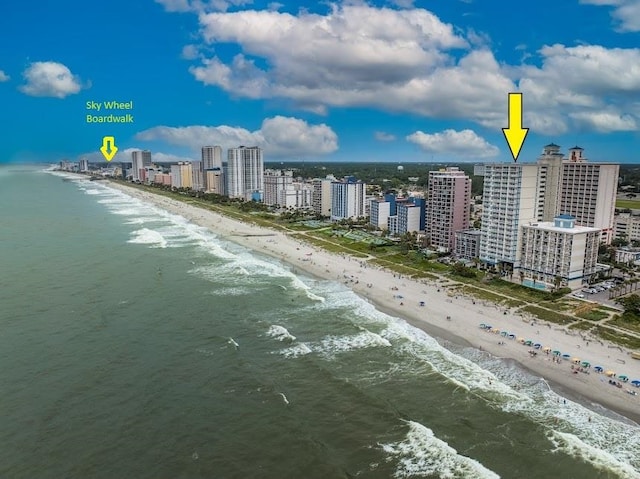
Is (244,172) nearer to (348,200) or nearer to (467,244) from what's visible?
(348,200)

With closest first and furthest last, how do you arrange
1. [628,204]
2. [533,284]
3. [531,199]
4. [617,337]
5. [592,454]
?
1. [592,454]
2. [617,337]
3. [533,284]
4. [531,199]
5. [628,204]

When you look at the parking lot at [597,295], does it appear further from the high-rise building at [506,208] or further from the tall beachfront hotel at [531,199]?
the high-rise building at [506,208]

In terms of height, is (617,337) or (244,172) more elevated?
(244,172)

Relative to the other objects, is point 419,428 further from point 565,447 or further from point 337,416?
point 565,447

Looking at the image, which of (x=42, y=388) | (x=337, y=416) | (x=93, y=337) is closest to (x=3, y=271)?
(x=93, y=337)

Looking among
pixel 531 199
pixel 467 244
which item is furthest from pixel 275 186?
pixel 531 199

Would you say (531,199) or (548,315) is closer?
(548,315)
